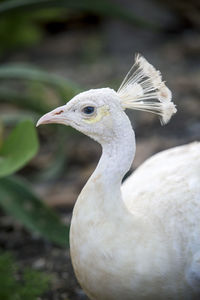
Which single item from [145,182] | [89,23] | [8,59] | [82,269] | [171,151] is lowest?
[82,269]

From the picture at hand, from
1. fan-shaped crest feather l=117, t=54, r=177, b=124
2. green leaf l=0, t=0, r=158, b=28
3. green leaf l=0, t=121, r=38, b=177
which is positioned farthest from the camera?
green leaf l=0, t=0, r=158, b=28

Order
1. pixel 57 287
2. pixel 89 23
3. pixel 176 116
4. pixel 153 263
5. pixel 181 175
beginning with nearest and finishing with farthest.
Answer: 1. pixel 153 263
2. pixel 181 175
3. pixel 57 287
4. pixel 176 116
5. pixel 89 23

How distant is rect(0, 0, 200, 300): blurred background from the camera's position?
10.5ft

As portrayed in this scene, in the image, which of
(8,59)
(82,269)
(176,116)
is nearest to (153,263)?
(82,269)

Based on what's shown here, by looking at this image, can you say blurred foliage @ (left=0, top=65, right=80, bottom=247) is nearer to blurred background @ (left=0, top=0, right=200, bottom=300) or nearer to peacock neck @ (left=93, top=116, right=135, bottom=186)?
blurred background @ (left=0, top=0, right=200, bottom=300)

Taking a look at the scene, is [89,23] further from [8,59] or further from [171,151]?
[171,151]

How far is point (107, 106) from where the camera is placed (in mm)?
2395

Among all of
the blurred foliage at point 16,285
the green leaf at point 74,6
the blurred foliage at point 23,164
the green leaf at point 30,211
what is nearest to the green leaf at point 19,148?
the blurred foliage at point 23,164

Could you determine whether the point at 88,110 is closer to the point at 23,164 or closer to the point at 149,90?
the point at 149,90

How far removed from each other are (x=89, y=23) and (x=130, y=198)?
5997mm

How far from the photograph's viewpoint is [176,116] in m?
5.25

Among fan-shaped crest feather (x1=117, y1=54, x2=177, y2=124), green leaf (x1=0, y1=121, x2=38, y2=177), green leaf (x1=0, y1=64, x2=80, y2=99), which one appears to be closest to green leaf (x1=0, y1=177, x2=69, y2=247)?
green leaf (x1=0, y1=121, x2=38, y2=177)

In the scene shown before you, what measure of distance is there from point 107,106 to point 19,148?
0.93 meters

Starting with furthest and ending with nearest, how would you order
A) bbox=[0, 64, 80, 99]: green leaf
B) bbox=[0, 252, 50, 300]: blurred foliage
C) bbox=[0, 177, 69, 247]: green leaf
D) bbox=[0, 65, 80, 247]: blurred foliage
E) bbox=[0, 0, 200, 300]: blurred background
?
1. bbox=[0, 64, 80, 99]: green leaf
2. bbox=[0, 177, 69, 247]: green leaf
3. bbox=[0, 0, 200, 300]: blurred background
4. bbox=[0, 65, 80, 247]: blurred foliage
5. bbox=[0, 252, 50, 300]: blurred foliage
